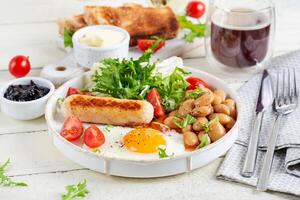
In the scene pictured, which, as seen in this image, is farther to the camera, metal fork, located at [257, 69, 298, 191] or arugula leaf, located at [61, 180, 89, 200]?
metal fork, located at [257, 69, 298, 191]

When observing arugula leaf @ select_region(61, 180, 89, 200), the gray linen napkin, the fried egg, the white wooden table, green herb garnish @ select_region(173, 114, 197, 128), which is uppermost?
green herb garnish @ select_region(173, 114, 197, 128)

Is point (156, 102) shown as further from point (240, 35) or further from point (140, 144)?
point (240, 35)

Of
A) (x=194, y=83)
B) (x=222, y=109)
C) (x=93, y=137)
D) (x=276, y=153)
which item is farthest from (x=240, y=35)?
(x=93, y=137)

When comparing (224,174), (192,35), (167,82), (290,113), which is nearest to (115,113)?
(167,82)

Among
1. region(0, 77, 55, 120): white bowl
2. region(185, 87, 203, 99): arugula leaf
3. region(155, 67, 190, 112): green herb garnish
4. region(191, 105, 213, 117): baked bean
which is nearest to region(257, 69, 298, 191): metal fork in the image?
region(191, 105, 213, 117): baked bean

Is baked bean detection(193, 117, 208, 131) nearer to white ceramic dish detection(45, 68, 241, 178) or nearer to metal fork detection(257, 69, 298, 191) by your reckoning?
white ceramic dish detection(45, 68, 241, 178)

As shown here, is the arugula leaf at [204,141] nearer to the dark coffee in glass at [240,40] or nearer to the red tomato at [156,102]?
the red tomato at [156,102]

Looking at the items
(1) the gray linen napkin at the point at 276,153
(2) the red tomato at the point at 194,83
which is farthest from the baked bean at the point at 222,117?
(2) the red tomato at the point at 194,83
